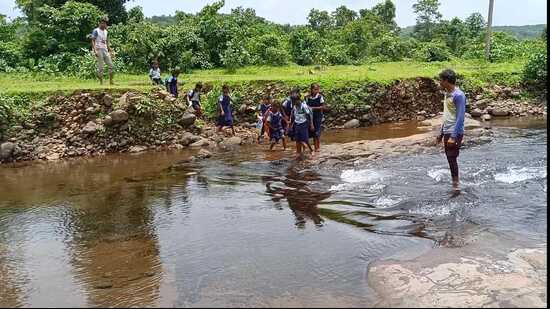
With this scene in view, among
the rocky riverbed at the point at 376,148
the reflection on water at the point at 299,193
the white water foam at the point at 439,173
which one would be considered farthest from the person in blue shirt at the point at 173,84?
the white water foam at the point at 439,173

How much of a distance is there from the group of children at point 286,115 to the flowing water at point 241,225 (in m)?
0.83

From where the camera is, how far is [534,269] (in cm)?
553

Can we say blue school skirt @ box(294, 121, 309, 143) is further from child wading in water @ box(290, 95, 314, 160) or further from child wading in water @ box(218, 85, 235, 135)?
child wading in water @ box(218, 85, 235, 135)

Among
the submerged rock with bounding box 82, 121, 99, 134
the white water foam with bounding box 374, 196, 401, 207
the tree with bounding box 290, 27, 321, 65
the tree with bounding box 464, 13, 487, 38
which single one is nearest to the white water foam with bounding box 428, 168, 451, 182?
the white water foam with bounding box 374, 196, 401, 207

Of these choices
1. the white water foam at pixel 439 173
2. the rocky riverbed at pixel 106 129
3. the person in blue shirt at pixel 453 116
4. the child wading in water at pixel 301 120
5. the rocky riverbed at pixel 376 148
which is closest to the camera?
the person in blue shirt at pixel 453 116

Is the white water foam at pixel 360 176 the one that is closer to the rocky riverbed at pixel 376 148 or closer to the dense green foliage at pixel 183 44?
the rocky riverbed at pixel 376 148

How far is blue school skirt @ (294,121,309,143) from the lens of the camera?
12328 millimetres

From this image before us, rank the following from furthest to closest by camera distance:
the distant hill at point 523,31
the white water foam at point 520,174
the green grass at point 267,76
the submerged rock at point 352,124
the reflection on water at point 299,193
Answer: the distant hill at point 523,31 → the submerged rock at point 352,124 → the green grass at point 267,76 → the white water foam at point 520,174 → the reflection on water at point 299,193

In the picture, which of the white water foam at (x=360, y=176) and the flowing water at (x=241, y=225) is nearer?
the flowing water at (x=241, y=225)

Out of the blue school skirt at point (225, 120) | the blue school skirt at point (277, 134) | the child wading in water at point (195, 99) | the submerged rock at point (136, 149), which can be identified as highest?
the child wading in water at point (195, 99)

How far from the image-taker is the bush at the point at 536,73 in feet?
69.9

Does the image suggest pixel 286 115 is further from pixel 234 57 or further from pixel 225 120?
pixel 234 57

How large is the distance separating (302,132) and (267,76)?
7826mm

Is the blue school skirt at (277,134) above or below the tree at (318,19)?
below
